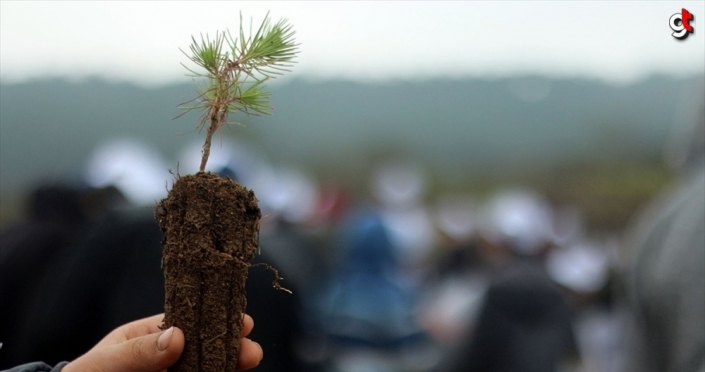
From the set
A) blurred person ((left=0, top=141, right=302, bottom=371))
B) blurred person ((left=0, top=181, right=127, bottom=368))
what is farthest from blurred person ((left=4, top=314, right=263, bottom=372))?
blurred person ((left=0, top=181, right=127, bottom=368))

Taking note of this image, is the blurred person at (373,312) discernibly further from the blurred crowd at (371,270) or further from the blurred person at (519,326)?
the blurred person at (519,326)

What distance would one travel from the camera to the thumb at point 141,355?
41.1 inches

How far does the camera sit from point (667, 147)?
10.1ft

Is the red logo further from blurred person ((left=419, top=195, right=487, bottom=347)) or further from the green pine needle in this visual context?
the green pine needle

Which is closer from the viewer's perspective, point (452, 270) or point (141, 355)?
point (141, 355)

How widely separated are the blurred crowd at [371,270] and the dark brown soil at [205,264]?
923 mm

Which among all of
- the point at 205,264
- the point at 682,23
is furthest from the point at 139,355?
the point at 682,23

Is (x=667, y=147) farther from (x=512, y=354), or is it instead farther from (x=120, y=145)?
(x=120, y=145)

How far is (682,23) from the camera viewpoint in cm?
276

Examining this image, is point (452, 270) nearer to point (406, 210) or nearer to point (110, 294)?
point (406, 210)

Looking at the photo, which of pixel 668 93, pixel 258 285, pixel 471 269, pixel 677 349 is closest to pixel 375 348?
pixel 471 269

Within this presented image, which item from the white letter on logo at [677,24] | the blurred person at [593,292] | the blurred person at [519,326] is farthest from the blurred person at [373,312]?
the white letter on logo at [677,24]

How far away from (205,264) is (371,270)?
7.22 ft

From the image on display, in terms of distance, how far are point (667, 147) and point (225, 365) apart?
2604 mm
